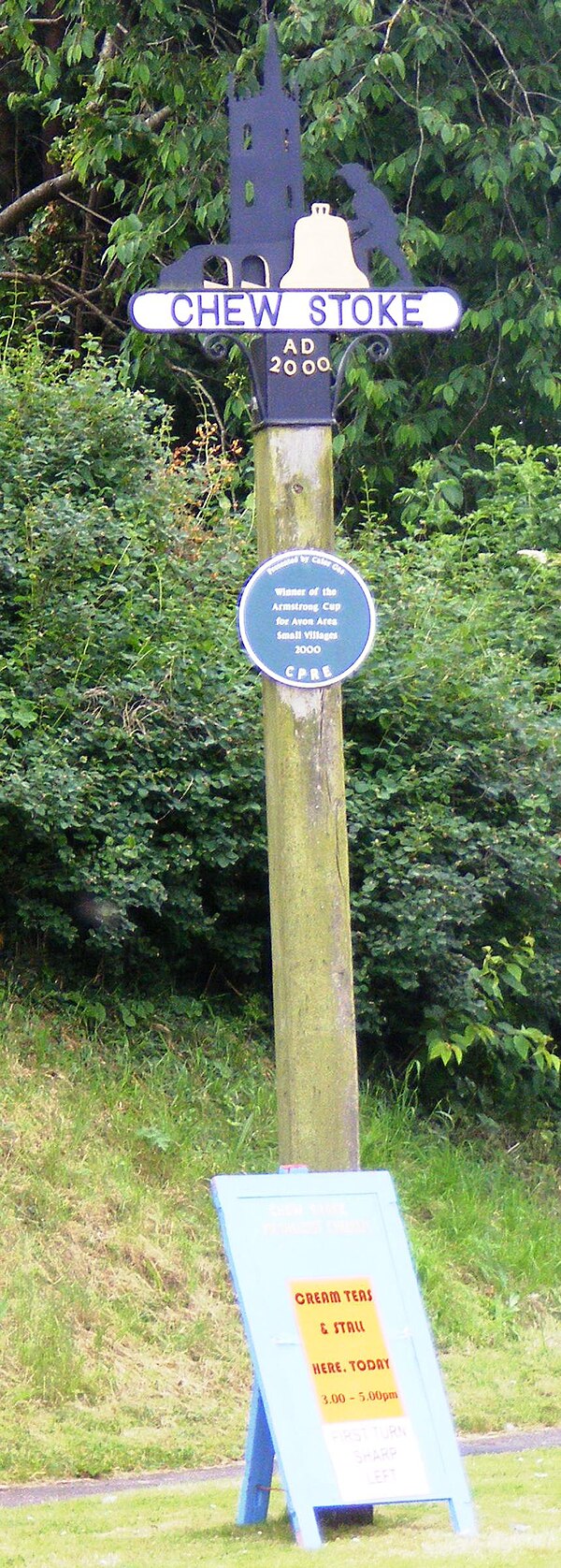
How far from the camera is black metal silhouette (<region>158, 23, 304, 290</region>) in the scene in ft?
19.1

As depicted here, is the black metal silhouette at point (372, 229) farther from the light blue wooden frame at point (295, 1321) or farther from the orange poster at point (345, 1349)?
the orange poster at point (345, 1349)

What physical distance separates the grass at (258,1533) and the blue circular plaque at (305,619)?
8.44 feet

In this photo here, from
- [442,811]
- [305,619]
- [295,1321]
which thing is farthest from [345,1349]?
[442,811]

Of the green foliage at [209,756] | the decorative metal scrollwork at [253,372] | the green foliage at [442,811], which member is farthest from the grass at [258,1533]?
the green foliage at [442,811]

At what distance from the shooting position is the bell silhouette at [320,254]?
5.85 metres

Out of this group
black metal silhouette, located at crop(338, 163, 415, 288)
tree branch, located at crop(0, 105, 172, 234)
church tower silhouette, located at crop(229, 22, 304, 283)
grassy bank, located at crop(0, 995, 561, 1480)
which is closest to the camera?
Answer: church tower silhouette, located at crop(229, 22, 304, 283)

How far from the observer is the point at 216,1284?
26.2 feet

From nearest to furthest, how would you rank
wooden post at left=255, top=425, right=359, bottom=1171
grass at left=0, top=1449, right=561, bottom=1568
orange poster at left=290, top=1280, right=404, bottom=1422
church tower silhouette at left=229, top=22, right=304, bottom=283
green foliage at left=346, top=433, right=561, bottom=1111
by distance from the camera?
1. grass at left=0, top=1449, right=561, bottom=1568
2. orange poster at left=290, top=1280, right=404, bottom=1422
3. wooden post at left=255, top=425, right=359, bottom=1171
4. church tower silhouette at left=229, top=22, right=304, bottom=283
5. green foliage at left=346, top=433, right=561, bottom=1111

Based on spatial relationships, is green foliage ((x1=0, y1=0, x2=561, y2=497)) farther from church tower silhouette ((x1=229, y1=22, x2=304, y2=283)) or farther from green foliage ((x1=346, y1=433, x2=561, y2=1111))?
church tower silhouette ((x1=229, y1=22, x2=304, y2=283))

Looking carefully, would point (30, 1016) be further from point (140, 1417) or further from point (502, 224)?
point (502, 224)

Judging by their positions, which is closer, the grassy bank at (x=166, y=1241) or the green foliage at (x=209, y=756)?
the grassy bank at (x=166, y=1241)

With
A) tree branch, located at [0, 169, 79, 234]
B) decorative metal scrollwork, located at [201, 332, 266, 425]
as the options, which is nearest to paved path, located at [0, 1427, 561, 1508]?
decorative metal scrollwork, located at [201, 332, 266, 425]

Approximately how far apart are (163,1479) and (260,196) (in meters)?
4.56

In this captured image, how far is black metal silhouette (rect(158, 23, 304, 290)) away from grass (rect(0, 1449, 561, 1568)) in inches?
153
